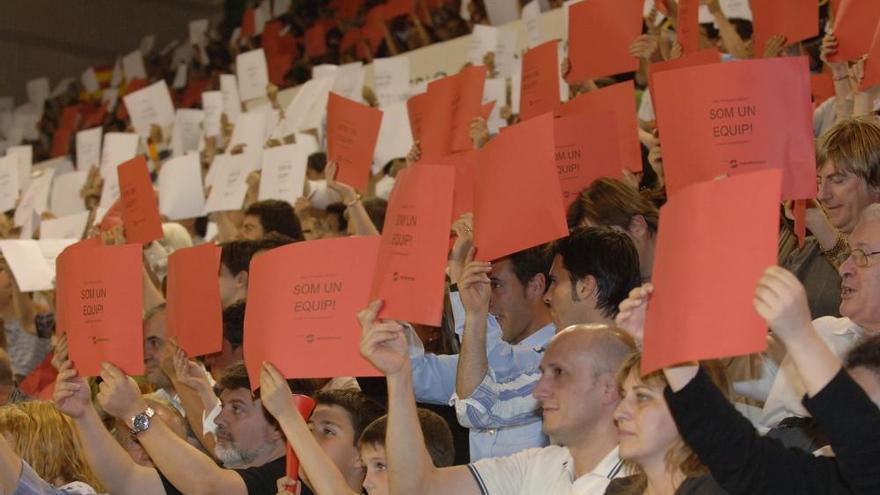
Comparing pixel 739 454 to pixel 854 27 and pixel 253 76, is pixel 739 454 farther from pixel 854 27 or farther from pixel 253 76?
pixel 253 76

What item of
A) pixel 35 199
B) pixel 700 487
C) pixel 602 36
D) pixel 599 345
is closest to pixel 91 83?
pixel 35 199

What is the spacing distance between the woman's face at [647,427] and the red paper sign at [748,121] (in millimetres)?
718

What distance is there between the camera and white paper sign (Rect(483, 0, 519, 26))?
7895 mm

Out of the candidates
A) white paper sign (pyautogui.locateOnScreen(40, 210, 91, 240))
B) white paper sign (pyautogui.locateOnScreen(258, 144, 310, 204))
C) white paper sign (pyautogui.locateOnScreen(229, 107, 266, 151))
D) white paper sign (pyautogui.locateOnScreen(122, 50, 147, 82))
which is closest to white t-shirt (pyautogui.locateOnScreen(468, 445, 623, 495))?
white paper sign (pyautogui.locateOnScreen(258, 144, 310, 204))

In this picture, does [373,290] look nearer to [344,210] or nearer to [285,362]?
[285,362]

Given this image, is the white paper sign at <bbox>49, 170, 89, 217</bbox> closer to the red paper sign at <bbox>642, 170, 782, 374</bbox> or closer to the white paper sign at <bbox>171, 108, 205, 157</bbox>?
the white paper sign at <bbox>171, 108, 205, 157</bbox>

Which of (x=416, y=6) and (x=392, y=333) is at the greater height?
(x=416, y=6)

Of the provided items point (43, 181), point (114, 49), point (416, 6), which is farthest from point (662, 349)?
point (114, 49)

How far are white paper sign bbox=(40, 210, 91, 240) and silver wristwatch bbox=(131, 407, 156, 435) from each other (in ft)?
11.8

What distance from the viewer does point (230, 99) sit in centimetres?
824

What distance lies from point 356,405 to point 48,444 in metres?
0.84

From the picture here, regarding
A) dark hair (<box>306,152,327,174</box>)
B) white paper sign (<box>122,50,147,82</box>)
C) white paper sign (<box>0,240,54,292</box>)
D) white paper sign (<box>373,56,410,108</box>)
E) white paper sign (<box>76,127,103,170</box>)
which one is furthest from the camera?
white paper sign (<box>122,50,147,82</box>)

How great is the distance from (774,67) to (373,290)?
3.06 feet

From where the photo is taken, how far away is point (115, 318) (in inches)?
135
